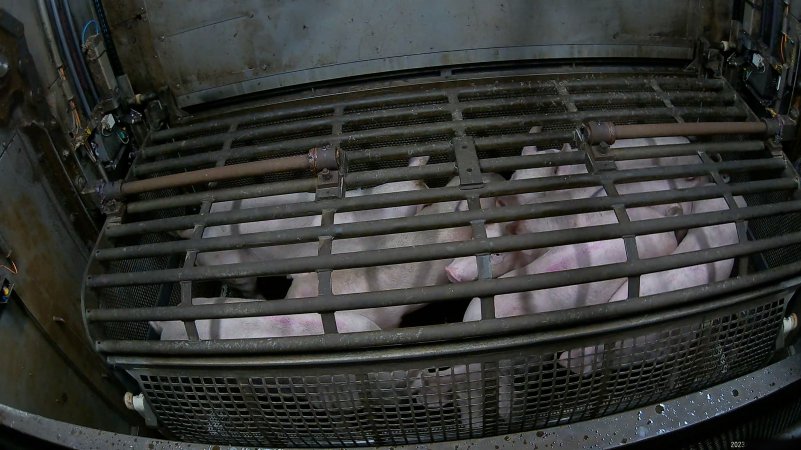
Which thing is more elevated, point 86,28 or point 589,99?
point 86,28

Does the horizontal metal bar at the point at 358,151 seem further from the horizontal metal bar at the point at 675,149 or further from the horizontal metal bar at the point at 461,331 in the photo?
the horizontal metal bar at the point at 461,331

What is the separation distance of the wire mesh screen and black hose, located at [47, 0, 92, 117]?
987 mm

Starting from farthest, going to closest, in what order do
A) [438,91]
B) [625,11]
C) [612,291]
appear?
[625,11], [438,91], [612,291]

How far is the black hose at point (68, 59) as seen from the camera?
1.81 m

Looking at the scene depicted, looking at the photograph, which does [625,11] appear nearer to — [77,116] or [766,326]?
[766,326]

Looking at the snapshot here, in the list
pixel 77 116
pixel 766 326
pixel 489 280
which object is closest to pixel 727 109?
pixel 766 326

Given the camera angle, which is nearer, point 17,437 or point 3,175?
point 17,437

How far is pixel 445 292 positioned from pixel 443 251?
0.35ft

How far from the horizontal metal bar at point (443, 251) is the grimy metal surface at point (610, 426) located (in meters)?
0.36

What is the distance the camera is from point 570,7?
2.15 m

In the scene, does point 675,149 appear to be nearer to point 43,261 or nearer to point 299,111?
point 299,111

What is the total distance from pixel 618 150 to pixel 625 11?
794mm

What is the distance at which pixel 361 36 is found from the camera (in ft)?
7.15

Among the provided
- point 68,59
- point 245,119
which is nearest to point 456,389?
point 245,119
